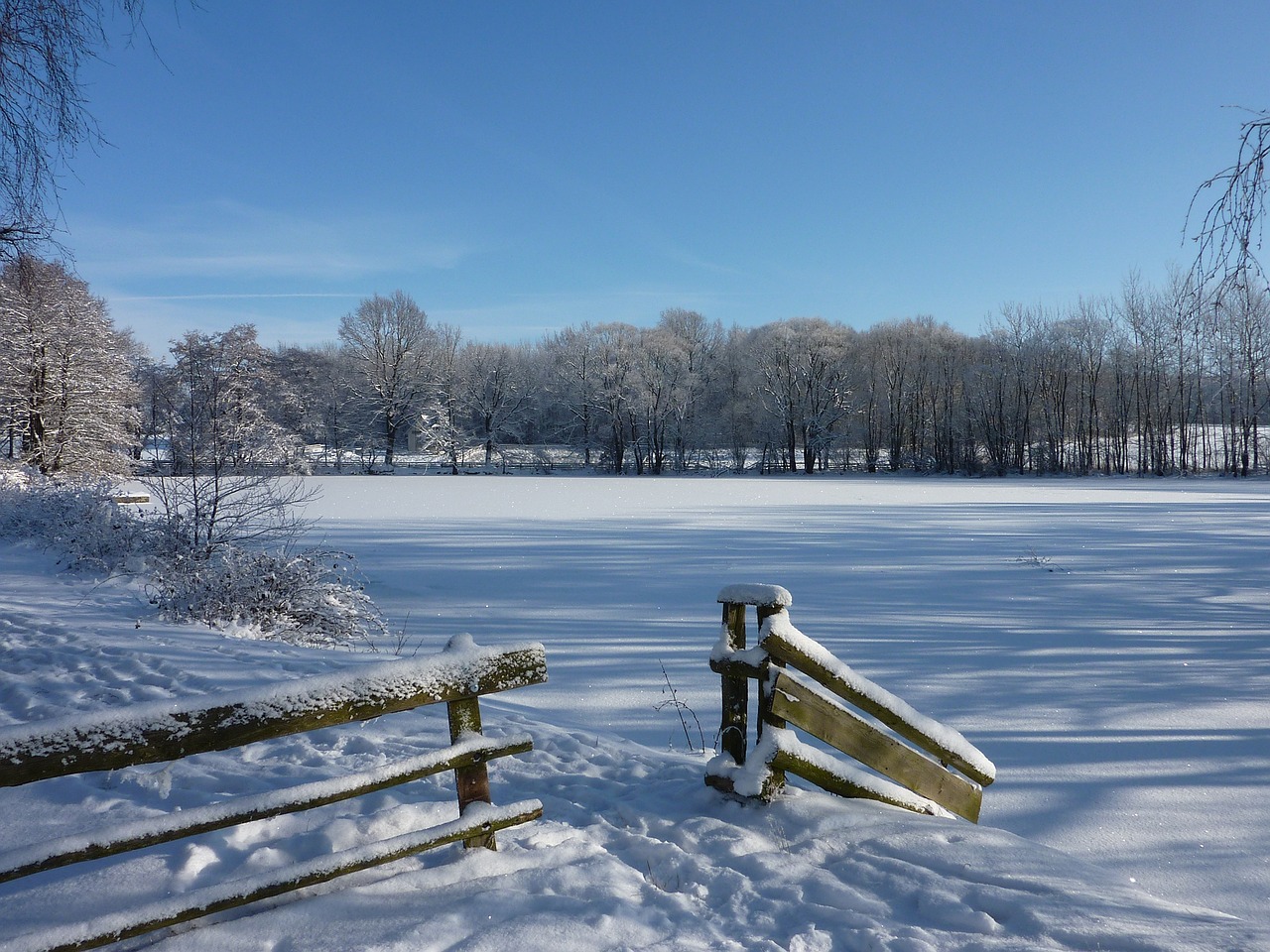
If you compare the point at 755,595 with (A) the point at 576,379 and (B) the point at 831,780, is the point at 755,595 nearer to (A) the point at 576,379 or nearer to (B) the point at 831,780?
(B) the point at 831,780

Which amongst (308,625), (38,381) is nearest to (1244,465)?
(308,625)

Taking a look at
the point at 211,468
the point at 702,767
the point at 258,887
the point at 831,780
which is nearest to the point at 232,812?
the point at 258,887

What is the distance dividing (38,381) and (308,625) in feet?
77.9

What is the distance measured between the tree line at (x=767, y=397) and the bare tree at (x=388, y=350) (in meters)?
0.11

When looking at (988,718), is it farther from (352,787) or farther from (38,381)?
(38,381)

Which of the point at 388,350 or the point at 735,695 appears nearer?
the point at 735,695

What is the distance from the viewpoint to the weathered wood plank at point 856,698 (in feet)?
11.9

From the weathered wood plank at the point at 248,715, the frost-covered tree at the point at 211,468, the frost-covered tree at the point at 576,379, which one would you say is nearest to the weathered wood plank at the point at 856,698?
the weathered wood plank at the point at 248,715

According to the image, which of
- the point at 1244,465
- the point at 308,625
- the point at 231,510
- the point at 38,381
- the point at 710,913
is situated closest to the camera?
the point at 710,913

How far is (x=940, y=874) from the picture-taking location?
10.7 feet

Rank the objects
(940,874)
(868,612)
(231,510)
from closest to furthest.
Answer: (940,874) < (868,612) < (231,510)

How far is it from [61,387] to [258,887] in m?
30.4

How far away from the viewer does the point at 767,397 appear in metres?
57.8

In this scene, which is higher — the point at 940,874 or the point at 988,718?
the point at 940,874
